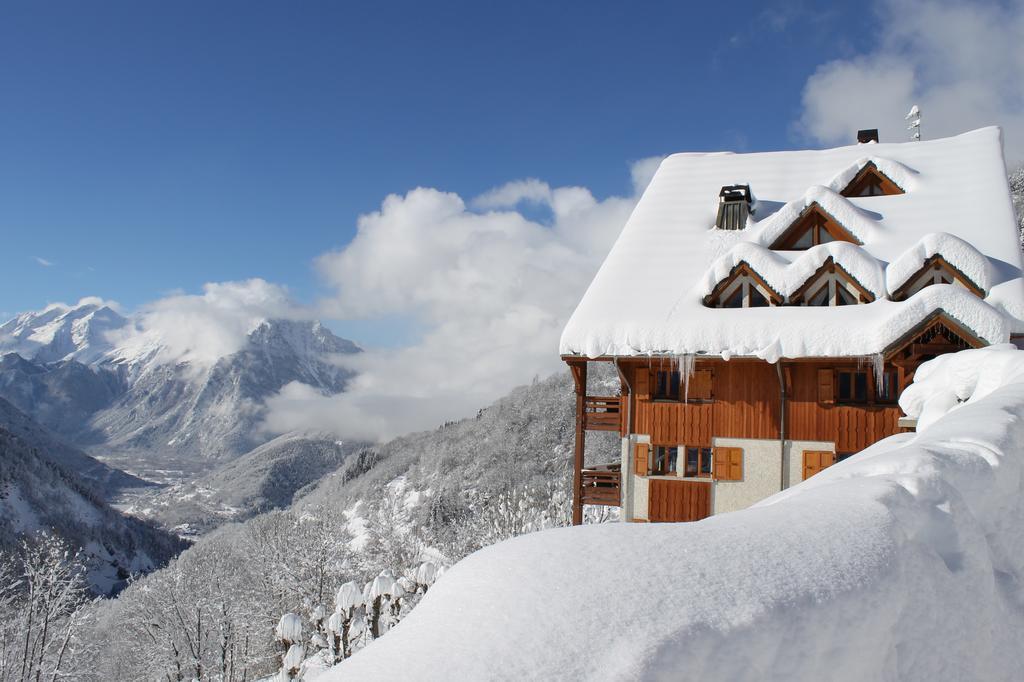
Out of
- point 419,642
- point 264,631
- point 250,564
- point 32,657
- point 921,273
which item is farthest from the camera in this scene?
point 250,564

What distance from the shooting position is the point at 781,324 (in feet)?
46.6

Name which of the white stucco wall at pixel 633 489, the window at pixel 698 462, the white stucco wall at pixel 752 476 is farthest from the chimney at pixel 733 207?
the white stucco wall at pixel 633 489

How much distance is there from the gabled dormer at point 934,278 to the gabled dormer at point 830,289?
2.46 feet

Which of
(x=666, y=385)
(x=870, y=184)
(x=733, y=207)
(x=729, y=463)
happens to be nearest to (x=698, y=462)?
(x=729, y=463)

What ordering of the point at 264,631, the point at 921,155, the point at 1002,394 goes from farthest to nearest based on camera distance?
the point at 264,631
the point at 921,155
the point at 1002,394

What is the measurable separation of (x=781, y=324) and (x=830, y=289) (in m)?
1.55

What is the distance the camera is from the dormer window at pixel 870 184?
17.9 m

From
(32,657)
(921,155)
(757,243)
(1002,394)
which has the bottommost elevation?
(32,657)

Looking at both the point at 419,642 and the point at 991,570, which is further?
the point at 991,570

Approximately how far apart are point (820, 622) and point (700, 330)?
490 inches

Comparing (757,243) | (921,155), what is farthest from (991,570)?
(921,155)

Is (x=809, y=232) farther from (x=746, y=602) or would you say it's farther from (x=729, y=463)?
(x=746, y=602)

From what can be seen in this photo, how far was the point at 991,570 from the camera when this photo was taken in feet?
10.9

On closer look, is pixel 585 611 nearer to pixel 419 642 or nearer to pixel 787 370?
pixel 419 642
